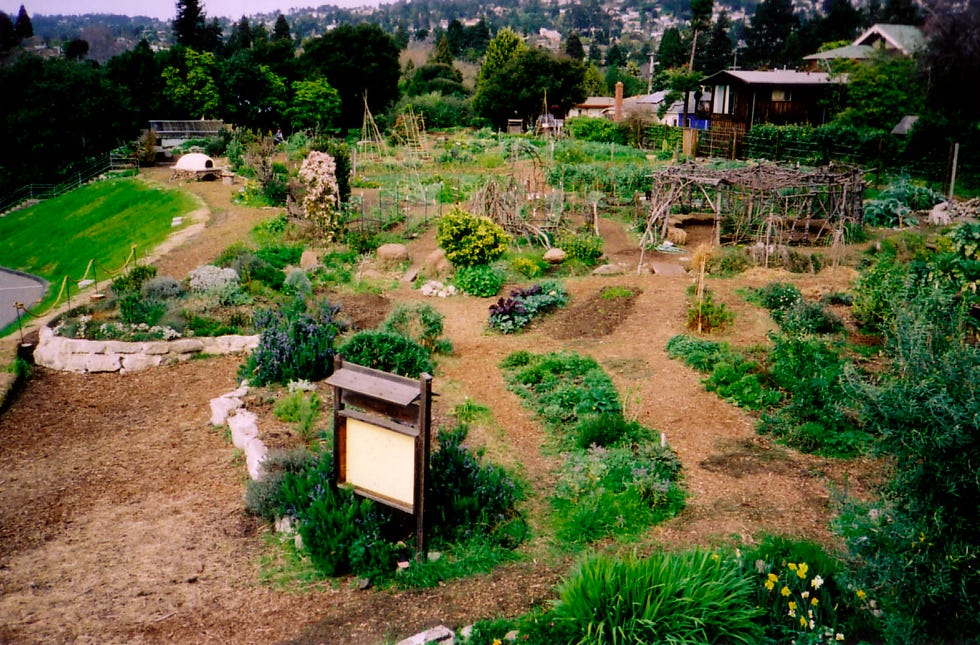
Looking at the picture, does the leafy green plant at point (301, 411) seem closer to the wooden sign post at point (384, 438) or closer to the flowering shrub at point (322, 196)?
the wooden sign post at point (384, 438)

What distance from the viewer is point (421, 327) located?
11305mm

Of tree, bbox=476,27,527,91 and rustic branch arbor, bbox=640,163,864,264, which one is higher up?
tree, bbox=476,27,527,91

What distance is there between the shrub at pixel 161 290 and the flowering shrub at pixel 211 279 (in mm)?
300

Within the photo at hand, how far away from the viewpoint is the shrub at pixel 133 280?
43.4 feet

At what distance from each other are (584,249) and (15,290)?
18.0m

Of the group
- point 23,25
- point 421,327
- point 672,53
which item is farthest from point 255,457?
point 23,25

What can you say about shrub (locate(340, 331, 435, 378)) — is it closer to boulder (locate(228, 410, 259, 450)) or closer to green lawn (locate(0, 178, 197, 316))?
boulder (locate(228, 410, 259, 450))

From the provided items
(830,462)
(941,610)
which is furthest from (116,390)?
(941,610)

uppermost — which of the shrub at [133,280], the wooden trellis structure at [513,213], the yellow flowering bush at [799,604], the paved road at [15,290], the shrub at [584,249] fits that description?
the wooden trellis structure at [513,213]

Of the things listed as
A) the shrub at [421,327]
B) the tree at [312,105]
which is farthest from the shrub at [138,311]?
the tree at [312,105]

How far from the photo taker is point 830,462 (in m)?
7.95

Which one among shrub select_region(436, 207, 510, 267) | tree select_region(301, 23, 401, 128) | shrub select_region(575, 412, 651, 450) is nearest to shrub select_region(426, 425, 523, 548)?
shrub select_region(575, 412, 651, 450)

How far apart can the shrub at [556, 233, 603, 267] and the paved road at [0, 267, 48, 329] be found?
1293cm

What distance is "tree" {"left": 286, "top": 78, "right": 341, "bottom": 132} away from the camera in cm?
4284
